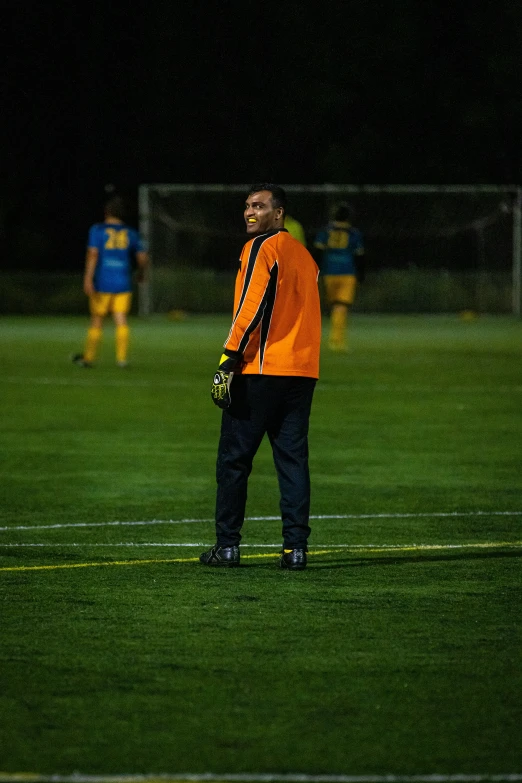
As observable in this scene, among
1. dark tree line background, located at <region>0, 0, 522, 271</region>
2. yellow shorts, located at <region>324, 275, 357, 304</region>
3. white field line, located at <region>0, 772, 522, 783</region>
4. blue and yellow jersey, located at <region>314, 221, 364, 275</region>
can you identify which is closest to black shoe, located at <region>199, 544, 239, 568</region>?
white field line, located at <region>0, 772, 522, 783</region>

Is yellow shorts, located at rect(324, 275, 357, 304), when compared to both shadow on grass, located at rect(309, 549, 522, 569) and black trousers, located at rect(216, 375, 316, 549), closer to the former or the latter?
shadow on grass, located at rect(309, 549, 522, 569)

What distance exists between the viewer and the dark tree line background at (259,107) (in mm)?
46062

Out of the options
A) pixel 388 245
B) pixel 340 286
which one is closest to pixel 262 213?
pixel 340 286

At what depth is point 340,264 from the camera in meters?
26.3

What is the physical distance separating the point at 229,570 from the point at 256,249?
5.10ft

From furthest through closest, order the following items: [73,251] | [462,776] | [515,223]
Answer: [73,251], [515,223], [462,776]

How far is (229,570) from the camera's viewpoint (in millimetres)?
7902

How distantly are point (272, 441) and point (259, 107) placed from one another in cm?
4029

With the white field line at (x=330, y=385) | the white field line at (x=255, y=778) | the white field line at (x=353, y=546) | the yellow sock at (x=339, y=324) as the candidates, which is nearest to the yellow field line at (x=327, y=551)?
the white field line at (x=353, y=546)

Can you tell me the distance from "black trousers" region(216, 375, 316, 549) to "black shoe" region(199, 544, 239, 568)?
3cm

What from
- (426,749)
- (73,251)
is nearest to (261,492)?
(426,749)

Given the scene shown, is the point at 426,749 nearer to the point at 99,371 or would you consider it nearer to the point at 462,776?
the point at 462,776

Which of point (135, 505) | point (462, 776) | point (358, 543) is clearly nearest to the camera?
point (462, 776)

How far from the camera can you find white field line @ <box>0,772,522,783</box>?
15.0 feet
